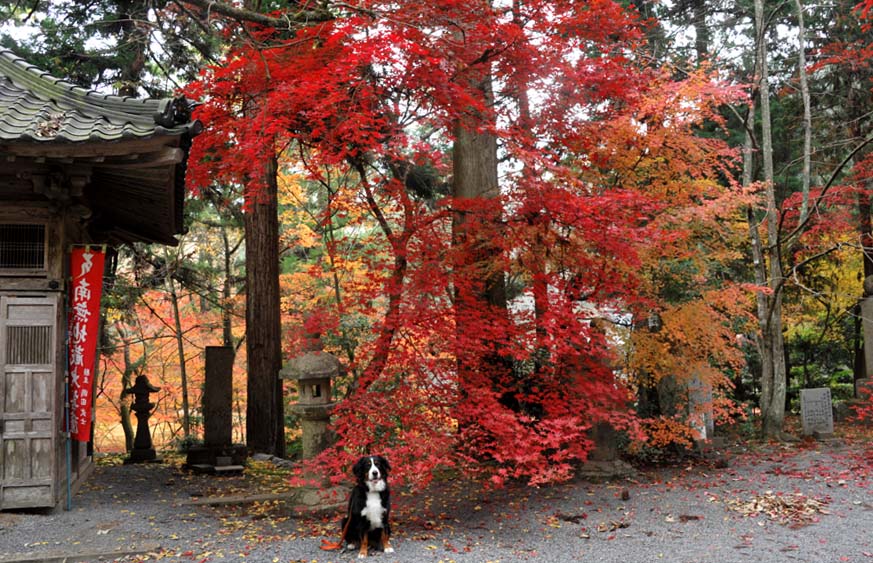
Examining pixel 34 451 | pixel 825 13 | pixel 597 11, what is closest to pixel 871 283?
pixel 825 13

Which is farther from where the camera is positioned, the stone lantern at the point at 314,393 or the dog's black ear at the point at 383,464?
the stone lantern at the point at 314,393

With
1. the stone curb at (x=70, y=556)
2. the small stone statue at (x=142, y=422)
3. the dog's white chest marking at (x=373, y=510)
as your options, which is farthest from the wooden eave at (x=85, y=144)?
the small stone statue at (x=142, y=422)

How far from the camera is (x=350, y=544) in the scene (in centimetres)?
568

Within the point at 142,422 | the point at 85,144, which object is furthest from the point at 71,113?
the point at 142,422

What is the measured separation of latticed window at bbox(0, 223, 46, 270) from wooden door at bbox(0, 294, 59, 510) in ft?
1.07

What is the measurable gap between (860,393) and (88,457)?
1611 centimetres

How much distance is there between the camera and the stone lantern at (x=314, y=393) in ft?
23.2

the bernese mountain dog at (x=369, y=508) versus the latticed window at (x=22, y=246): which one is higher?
the latticed window at (x=22, y=246)

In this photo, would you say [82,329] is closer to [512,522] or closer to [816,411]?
[512,522]

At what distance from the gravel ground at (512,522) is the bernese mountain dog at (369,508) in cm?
18

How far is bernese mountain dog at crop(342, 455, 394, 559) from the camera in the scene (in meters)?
5.50

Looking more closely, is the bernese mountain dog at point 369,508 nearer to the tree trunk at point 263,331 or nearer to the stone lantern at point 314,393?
the stone lantern at point 314,393

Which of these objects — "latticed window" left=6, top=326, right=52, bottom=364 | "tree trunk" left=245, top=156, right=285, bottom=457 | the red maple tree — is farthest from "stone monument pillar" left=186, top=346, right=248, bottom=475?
"latticed window" left=6, top=326, right=52, bottom=364

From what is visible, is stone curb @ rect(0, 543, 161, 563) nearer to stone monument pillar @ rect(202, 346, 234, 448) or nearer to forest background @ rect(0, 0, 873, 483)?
forest background @ rect(0, 0, 873, 483)
